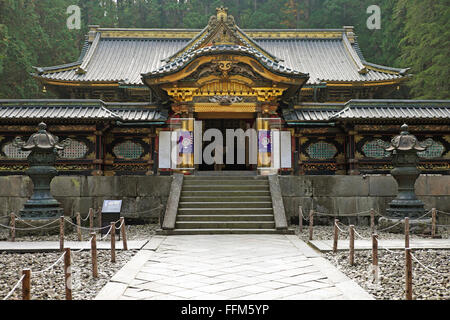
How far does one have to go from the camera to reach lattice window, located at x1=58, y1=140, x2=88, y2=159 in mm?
14516

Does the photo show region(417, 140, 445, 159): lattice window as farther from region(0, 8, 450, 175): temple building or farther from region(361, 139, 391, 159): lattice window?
region(361, 139, 391, 159): lattice window

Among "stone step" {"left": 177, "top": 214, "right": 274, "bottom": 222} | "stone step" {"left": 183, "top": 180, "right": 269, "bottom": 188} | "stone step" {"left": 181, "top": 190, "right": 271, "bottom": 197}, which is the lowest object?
"stone step" {"left": 177, "top": 214, "right": 274, "bottom": 222}

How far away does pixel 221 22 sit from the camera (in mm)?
17516

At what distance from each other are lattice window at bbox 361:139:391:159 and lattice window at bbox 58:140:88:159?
1044 cm

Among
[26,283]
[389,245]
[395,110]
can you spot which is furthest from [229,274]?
[395,110]

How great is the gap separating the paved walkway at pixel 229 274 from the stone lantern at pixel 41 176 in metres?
4.41

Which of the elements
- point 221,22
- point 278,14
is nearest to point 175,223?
point 221,22

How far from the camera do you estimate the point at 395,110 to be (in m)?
14.8

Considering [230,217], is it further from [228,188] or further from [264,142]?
[264,142]

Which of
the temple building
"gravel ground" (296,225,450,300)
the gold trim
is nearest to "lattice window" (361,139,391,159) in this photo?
the temple building

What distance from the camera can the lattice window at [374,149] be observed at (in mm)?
14742

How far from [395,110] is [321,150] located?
3.11m

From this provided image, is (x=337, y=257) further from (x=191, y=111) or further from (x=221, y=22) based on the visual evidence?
(x=221, y=22)

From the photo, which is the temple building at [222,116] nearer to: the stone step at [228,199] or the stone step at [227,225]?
the stone step at [228,199]
